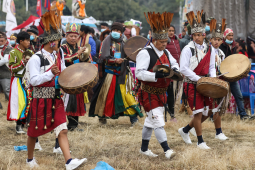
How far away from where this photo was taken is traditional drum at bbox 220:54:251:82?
5.56 metres

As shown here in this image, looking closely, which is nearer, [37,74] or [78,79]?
[37,74]

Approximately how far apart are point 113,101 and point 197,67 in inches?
93.6

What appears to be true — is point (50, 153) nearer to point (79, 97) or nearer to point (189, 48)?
point (79, 97)

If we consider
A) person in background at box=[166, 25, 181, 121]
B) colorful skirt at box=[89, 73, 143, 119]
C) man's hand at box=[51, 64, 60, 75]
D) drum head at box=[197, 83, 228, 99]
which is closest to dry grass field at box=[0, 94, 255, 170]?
colorful skirt at box=[89, 73, 143, 119]

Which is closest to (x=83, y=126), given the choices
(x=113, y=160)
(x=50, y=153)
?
(x=50, y=153)

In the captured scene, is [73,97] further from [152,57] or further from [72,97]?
[152,57]

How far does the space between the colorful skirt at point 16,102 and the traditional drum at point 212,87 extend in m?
3.27

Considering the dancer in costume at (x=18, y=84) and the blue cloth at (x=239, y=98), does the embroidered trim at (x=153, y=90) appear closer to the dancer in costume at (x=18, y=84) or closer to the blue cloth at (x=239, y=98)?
the dancer in costume at (x=18, y=84)

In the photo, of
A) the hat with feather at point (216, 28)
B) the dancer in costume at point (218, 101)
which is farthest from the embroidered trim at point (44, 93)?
the hat with feather at point (216, 28)

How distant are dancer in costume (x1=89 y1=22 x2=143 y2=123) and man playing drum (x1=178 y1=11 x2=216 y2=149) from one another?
1810 mm

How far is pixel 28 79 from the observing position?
4168 millimetres

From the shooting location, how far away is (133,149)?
5.00 metres

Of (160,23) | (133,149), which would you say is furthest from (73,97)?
(160,23)

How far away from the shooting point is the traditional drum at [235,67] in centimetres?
556
